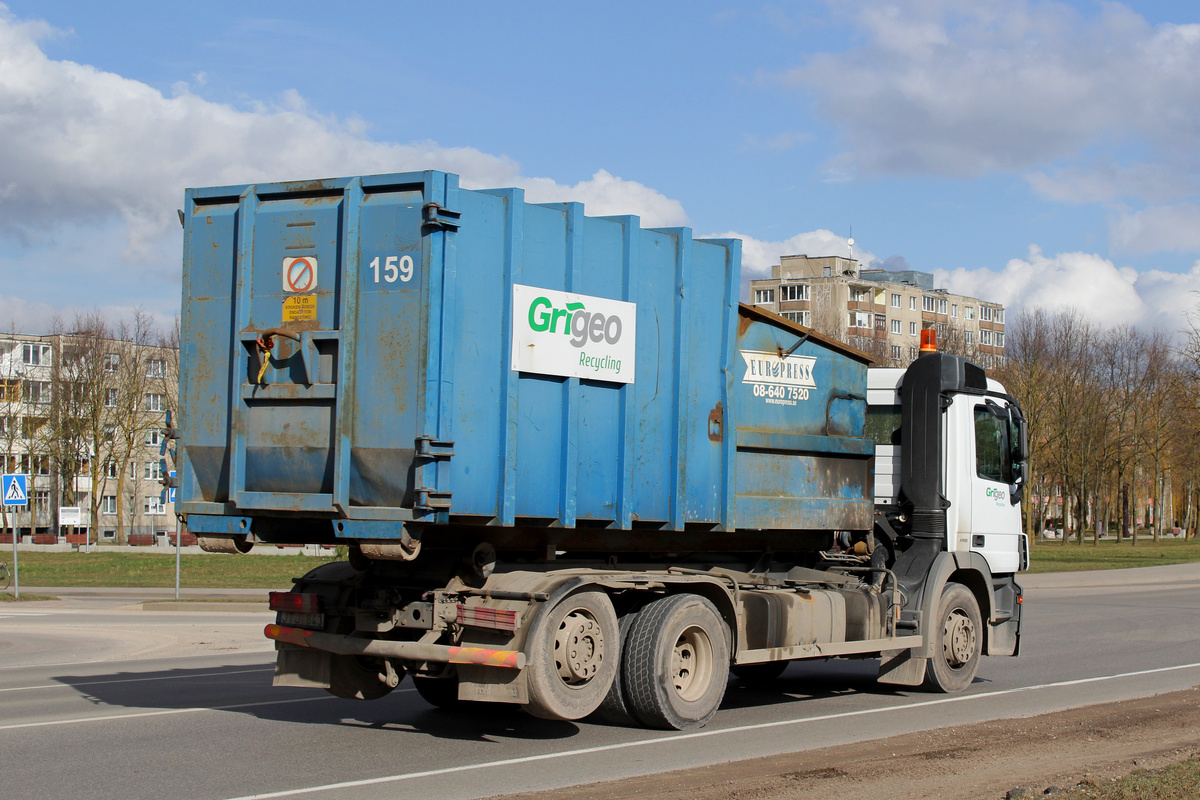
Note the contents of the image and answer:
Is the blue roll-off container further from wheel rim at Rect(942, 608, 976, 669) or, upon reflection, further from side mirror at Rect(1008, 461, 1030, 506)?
side mirror at Rect(1008, 461, 1030, 506)

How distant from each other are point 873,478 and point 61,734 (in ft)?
23.3

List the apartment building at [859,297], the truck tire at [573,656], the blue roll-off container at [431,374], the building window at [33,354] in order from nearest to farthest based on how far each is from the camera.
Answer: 1. the blue roll-off container at [431,374]
2. the truck tire at [573,656]
3. the building window at [33,354]
4. the apartment building at [859,297]

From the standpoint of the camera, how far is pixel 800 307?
128 m

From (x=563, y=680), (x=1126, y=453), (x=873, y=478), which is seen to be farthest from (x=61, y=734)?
(x=1126, y=453)

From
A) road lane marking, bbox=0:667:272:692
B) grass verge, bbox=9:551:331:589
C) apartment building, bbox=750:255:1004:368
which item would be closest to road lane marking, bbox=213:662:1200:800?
road lane marking, bbox=0:667:272:692

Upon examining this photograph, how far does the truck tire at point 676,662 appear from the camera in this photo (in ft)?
28.3

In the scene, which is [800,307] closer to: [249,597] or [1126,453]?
[1126,453]

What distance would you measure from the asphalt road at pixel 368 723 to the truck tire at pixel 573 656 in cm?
34

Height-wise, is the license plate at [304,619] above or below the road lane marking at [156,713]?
above

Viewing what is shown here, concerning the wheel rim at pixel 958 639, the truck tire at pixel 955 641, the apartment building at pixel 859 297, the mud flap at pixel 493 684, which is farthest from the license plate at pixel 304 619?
the apartment building at pixel 859 297

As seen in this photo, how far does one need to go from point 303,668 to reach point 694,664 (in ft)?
9.44

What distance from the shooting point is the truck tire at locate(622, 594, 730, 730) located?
863 cm

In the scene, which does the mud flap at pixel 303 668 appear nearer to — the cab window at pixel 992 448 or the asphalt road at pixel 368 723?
the asphalt road at pixel 368 723

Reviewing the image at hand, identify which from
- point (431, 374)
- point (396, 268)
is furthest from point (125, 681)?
point (396, 268)
